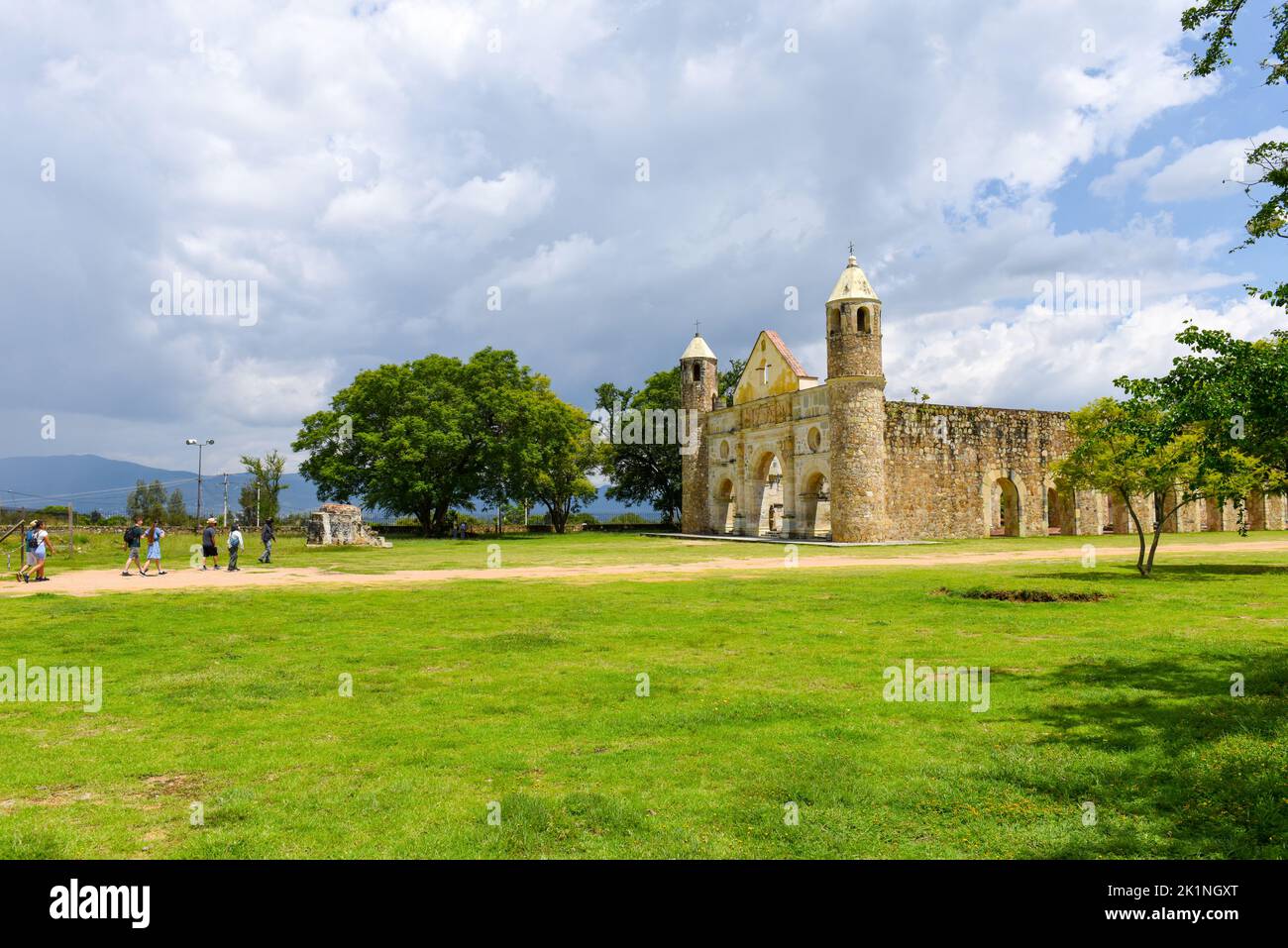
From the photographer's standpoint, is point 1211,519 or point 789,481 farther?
point 1211,519

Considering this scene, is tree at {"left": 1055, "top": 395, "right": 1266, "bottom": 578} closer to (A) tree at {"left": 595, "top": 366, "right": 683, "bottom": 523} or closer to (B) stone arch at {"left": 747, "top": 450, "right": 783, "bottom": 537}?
(B) stone arch at {"left": 747, "top": 450, "right": 783, "bottom": 537}

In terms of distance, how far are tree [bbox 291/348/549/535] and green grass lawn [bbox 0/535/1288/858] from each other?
37.1m

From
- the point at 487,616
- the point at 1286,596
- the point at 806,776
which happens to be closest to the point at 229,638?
the point at 487,616

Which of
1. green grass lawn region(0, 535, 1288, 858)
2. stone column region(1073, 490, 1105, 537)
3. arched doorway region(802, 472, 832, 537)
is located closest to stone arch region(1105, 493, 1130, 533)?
stone column region(1073, 490, 1105, 537)

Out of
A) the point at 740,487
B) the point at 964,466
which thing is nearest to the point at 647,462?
the point at 740,487

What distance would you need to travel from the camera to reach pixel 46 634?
11.1 m

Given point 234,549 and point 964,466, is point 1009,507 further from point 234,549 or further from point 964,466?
point 234,549

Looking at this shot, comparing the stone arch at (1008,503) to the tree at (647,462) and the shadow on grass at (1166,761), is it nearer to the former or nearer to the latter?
the tree at (647,462)

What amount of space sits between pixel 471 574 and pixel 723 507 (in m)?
30.0

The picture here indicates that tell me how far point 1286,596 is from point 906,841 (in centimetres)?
1340

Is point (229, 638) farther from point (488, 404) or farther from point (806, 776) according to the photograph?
point (488, 404)

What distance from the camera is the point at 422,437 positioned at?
48.3 meters

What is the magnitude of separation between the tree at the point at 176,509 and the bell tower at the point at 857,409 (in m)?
48.1

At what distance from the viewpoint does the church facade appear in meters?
37.2
